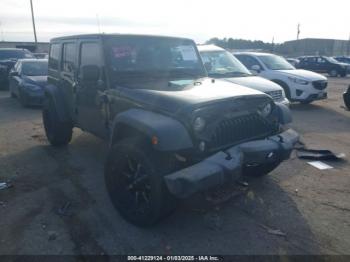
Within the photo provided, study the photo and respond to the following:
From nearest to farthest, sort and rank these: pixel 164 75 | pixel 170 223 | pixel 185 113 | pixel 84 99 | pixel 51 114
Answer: pixel 185 113 → pixel 170 223 → pixel 164 75 → pixel 84 99 → pixel 51 114

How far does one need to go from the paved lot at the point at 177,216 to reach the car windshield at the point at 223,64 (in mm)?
3261

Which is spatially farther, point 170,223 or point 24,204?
point 24,204

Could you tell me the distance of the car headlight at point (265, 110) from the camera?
13.7 ft

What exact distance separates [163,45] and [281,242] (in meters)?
2.95

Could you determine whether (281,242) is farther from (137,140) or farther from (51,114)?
(51,114)

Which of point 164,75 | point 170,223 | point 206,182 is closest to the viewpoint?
point 206,182

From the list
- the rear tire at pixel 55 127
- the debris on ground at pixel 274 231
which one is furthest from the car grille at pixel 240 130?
the rear tire at pixel 55 127

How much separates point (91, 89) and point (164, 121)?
1880 mm

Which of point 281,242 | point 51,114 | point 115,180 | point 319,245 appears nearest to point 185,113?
point 115,180

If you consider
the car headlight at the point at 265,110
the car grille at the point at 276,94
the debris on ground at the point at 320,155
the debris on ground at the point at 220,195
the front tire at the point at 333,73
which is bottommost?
the front tire at the point at 333,73

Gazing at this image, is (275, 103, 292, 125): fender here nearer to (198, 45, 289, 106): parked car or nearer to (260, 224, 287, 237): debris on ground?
(260, 224, 287, 237): debris on ground

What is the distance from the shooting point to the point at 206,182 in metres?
3.19

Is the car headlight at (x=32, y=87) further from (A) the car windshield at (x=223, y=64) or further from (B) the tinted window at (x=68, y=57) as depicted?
(B) the tinted window at (x=68, y=57)

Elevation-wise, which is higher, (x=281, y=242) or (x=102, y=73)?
(x=102, y=73)
